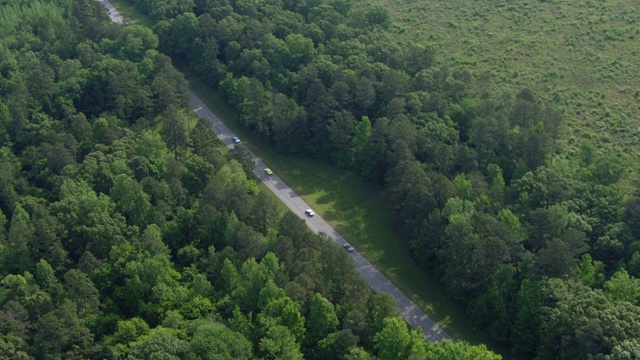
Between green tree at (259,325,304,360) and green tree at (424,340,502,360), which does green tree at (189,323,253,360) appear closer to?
green tree at (259,325,304,360)

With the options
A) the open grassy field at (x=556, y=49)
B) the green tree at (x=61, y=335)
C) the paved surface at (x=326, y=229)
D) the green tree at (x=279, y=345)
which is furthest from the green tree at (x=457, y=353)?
the open grassy field at (x=556, y=49)

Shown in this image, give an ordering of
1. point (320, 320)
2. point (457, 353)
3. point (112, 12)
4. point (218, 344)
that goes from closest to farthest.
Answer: point (218, 344)
point (457, 353)
point (320, 320)
point (112, 12)

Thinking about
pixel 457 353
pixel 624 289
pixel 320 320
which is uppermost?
pixel 624 289

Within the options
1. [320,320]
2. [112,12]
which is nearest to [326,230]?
[320,320]

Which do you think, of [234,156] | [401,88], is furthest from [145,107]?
[401,88]

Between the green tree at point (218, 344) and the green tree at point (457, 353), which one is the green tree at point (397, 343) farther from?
the green tree at point (218, 344)

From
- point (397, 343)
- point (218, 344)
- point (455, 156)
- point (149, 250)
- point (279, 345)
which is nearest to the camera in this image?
point (218, 344)

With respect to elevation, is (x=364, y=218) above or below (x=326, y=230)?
above

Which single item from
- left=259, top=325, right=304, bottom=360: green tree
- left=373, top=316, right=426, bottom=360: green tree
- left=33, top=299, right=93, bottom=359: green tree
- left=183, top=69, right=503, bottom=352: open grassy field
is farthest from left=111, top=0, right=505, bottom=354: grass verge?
left=33, top=299, right=93, bottom=359: green tree

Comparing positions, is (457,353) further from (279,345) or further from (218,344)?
(218,344)
